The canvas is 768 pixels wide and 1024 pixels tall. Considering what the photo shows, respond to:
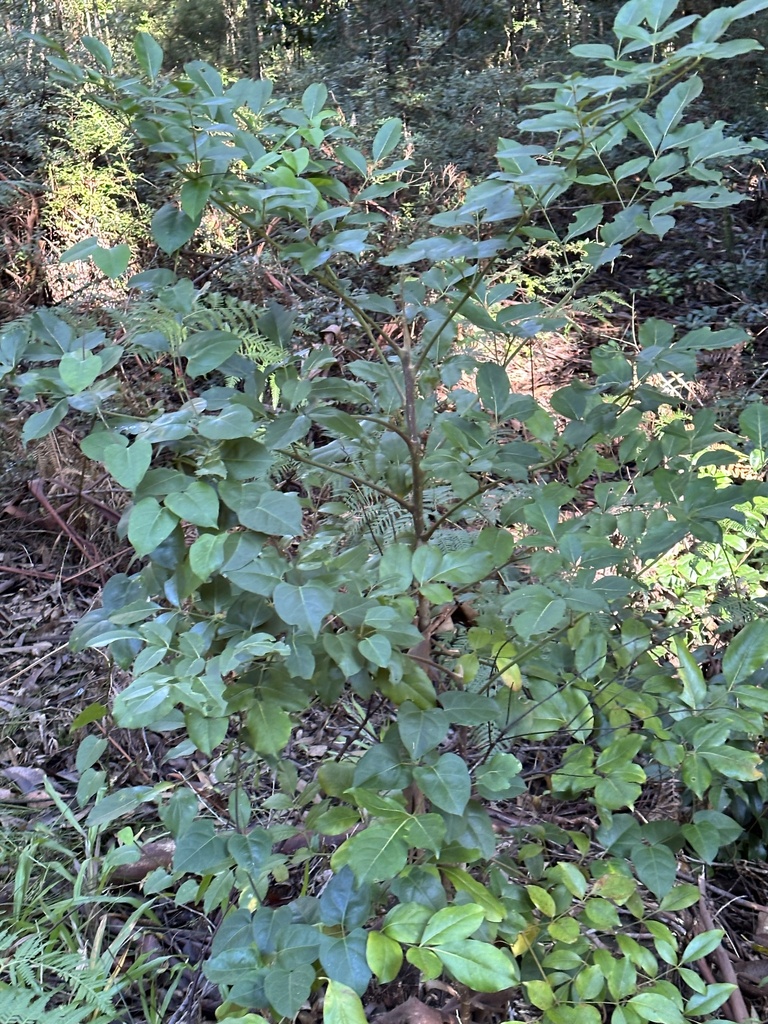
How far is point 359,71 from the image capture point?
697cm

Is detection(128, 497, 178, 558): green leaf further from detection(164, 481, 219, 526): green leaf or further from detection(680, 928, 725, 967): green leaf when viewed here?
detection(680, 928, 725, 967): green leaf

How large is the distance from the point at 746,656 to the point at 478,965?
2.00 ft

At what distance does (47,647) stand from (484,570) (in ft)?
7.56

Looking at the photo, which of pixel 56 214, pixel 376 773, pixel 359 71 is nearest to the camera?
pixel 376 773

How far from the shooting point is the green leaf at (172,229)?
37.9 inches

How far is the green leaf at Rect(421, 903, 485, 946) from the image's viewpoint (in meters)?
0.91

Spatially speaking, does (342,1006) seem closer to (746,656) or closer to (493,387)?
(746,656)

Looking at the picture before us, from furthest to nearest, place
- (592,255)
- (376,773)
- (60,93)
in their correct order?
(60,93) → (592,255) → (376,773)

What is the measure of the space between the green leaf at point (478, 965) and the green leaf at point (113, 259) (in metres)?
0.86

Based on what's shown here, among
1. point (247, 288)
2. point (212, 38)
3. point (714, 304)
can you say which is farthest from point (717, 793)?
point (212, 38)

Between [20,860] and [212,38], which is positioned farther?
[212,38]

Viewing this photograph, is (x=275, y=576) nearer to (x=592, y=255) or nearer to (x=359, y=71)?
(x=592, y=255)

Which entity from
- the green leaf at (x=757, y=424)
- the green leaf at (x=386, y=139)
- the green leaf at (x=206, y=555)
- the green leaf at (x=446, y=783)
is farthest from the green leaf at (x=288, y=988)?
the green leaf at (x=386, y=139)

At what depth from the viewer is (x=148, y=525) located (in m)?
0.87
